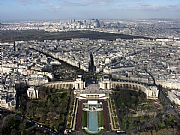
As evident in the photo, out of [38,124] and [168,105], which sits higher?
[168,105]

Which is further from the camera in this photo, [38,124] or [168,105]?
[168,105]

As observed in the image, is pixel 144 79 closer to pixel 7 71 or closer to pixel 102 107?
pixel 102 107

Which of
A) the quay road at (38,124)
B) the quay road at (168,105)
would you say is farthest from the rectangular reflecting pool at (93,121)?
the quay road at (168,105)

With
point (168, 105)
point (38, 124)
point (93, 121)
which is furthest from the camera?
point (168, 105)

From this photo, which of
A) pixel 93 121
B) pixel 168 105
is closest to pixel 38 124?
pixel 93 121

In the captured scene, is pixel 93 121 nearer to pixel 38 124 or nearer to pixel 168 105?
pixel 38 124

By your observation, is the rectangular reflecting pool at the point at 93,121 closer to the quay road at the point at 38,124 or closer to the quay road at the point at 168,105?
the quay road at the point at 38,124

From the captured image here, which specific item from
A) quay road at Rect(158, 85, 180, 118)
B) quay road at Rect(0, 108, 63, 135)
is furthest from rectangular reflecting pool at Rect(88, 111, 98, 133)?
quay road at Rect(158, 85, 180, 118)

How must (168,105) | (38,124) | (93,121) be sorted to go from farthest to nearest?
(168,105), (93,121), (38,124)

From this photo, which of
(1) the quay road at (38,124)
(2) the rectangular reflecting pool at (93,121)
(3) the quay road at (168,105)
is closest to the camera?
(1) the quay road at (38,124)

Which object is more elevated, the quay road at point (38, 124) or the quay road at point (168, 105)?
the quay road at point (168, 105)

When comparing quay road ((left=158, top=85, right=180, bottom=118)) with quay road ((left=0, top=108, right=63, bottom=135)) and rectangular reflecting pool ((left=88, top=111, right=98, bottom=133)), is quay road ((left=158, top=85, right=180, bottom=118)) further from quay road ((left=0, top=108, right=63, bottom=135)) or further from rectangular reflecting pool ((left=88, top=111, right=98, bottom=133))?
quay road ((left=0, top=108, right=63, bottom=135))
